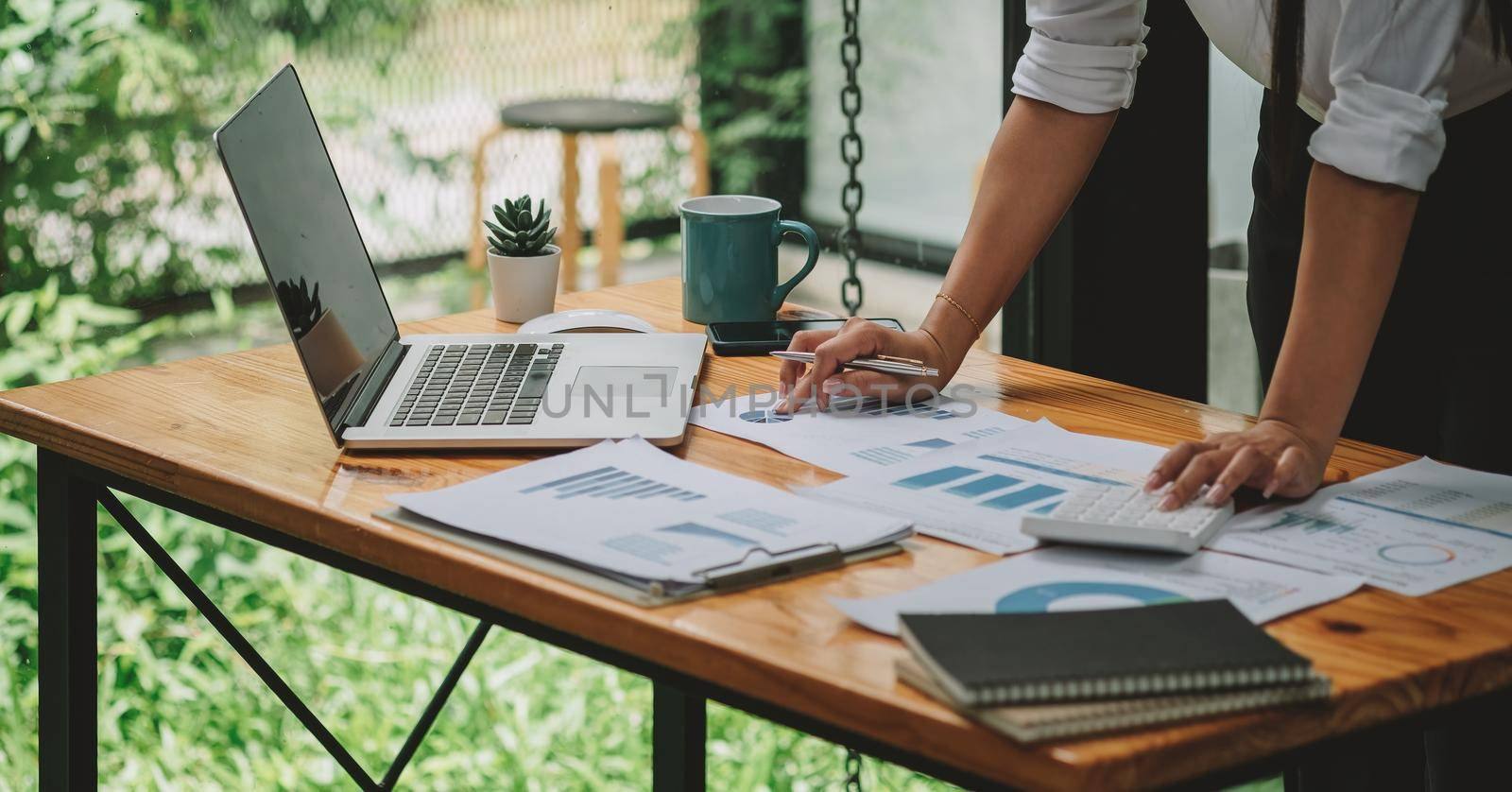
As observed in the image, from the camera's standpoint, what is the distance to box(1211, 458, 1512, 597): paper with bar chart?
831mm

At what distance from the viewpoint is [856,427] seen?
3.67 feet

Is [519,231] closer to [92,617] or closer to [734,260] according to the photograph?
[734,260]

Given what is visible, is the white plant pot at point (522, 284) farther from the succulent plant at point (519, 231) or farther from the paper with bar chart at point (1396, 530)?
the paper with bar chart at point (1396, 530)

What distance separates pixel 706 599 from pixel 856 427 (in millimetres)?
344

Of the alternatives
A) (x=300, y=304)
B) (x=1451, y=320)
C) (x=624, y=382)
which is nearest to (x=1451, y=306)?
(x=1451, y=320)

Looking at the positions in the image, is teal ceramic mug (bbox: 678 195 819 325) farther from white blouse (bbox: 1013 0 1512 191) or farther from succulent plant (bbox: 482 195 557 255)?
white blouse (bbox: 1013 0 1512 191)

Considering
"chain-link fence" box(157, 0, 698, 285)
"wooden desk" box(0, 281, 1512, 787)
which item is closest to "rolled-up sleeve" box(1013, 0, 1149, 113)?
"wooden desk" box(0, 281, 1512, 787)

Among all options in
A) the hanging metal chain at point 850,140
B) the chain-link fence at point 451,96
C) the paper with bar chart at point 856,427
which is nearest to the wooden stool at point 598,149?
the chain-link fence at point 451,96

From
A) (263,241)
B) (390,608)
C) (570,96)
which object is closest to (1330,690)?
(263,241)

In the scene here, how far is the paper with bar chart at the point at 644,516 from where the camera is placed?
A: 2.75 ft

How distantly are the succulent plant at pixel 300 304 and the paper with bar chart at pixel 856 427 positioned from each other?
0.30 meters

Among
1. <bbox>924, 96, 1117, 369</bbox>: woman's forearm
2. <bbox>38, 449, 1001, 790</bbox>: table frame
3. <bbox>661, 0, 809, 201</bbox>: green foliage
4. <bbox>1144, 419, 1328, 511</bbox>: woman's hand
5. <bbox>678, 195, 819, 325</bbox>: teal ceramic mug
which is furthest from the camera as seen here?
<bbox>661, 0, 809, 201</bbox>: green foliage

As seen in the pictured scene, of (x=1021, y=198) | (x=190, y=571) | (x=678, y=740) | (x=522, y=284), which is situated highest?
(x=1021, y=198)

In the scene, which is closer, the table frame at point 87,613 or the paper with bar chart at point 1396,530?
the paper with bar chart at point 1396,530
